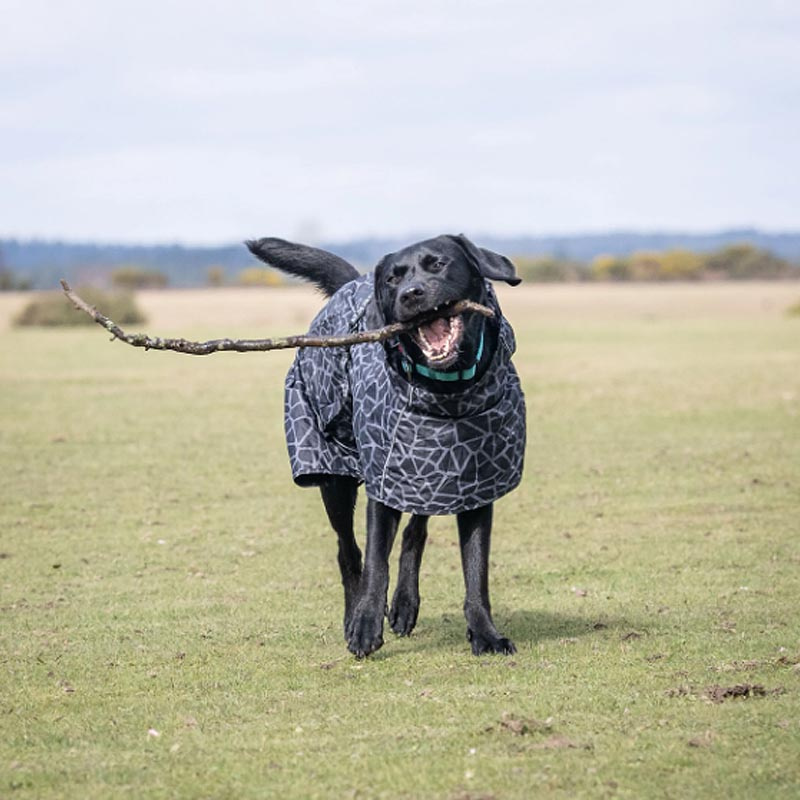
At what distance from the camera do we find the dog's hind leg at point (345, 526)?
23.7ft

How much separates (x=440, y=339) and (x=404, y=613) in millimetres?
1492

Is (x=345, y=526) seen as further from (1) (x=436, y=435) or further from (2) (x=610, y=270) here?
(2) (x=610, y=270)

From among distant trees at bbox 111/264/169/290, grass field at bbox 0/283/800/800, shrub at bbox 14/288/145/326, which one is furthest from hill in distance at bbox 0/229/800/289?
grass field at bbox 0/283/800/800

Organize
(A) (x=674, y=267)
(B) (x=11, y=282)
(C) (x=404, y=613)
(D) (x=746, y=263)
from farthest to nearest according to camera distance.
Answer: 1. (D) (x=746, y=263)
2. (A) (x=674, y=267)
3. (B) (x=11, y=282)
4. (C) (x=404, y=613)

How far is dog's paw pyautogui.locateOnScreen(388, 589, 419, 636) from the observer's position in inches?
275

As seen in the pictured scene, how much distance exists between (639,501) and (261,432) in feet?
21.2

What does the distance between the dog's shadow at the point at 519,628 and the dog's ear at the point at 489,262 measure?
1.62 meters

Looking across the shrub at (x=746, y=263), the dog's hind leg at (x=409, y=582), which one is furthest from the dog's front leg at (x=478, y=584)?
the shrub at (x=746, y=263)

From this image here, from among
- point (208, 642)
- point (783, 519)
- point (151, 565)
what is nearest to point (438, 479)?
point (208, 642)

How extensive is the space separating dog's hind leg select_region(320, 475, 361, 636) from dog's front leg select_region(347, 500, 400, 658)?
59 cm

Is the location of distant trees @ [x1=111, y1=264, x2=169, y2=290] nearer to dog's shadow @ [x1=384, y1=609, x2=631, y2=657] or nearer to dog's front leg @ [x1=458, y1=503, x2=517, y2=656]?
dog's shadow @ [x1=384, y1=609, x2=631, y2=657]

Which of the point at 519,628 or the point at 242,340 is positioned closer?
the point at 242,340

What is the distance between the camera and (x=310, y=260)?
8008 mm

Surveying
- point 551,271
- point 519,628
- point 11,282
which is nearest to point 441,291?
point 519,628
